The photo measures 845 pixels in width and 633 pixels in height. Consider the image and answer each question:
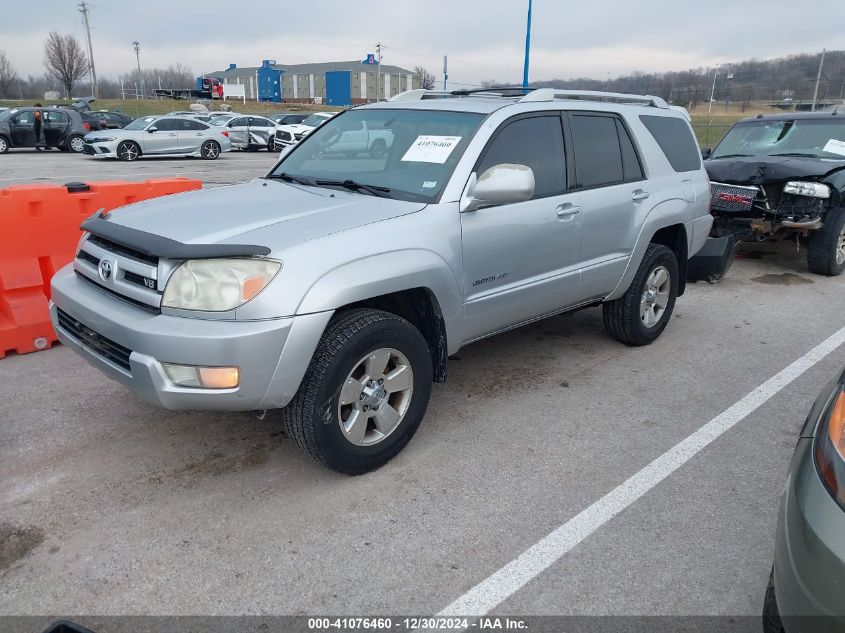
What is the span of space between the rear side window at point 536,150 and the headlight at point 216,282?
1459 mm

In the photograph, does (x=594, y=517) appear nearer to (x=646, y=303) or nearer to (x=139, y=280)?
(x=139, y=280)

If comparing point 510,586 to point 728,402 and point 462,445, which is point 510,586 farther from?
point 728,402

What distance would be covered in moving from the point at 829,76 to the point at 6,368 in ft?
110

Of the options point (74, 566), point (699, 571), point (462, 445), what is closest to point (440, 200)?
point (462, 445)

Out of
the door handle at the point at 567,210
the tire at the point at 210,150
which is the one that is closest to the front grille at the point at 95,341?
the door handle at the point at 567,210

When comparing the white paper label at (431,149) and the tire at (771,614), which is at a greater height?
the white paper label at (431,149)

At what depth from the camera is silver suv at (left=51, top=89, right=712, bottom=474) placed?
287cm

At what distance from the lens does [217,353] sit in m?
2.78

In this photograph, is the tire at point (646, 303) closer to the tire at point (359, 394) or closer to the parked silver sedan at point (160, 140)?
the tire at point (359, 394)

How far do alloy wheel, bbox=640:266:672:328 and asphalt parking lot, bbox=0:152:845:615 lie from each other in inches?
18.4

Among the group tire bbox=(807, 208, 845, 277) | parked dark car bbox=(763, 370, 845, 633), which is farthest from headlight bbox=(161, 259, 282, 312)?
tire bbox=(807, 208, 845, 277)

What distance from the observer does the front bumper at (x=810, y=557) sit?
5.43ft

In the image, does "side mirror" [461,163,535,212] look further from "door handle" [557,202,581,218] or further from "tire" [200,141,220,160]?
"tire" [200,141,220,160]

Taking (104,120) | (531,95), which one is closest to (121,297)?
(531,95)
